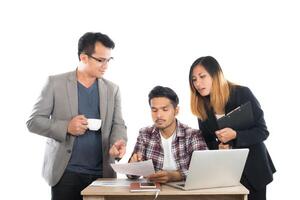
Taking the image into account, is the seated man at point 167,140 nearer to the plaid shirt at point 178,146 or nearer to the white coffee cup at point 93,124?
the plaid shirt at point 178,146

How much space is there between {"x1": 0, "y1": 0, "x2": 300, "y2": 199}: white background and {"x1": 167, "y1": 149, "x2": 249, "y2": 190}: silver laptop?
120cm

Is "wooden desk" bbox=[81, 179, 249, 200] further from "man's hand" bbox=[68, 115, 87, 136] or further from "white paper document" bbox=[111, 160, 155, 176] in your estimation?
"man's hand" bbox=[68, 115, 87, 136]

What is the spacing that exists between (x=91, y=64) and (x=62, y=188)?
0.70 meters

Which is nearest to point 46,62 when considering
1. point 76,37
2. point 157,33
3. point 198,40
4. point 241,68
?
point 76,37

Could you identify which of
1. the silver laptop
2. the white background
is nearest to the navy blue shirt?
the silver laptop

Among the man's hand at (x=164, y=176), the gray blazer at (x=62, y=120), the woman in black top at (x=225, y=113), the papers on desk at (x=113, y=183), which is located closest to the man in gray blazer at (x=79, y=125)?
the gray blazer at (x=62, y=120)

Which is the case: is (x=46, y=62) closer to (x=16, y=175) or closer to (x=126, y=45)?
(x=126, y=45)

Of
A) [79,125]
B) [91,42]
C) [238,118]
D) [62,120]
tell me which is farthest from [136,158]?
[91,42]

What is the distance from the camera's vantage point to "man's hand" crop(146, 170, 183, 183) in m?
2.36

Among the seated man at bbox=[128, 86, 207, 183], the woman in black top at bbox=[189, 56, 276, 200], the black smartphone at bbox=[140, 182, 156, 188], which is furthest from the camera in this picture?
the seated man at bbox=[128, 86, 207, 183]

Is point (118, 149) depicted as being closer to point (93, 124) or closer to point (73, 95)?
point (93, 124)

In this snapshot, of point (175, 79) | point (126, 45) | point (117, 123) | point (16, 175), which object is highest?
point (126, 45)

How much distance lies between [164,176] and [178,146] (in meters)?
0.29

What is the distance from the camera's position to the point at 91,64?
2.62 m
